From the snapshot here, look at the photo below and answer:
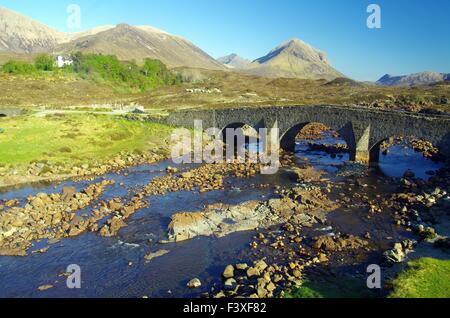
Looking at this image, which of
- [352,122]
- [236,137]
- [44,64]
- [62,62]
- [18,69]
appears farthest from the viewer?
[62,62]

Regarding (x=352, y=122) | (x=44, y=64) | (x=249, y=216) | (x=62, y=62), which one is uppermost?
(x=62, y=62)

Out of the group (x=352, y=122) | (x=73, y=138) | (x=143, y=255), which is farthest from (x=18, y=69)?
(x=143, y=255)

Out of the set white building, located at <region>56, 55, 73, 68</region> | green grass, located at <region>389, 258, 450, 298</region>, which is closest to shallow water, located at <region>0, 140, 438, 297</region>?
green grass, located at <region>389, 258, 450, 298</region>

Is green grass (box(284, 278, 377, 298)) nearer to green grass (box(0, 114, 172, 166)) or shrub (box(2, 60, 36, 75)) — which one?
green grass (box(0, 114, 172, 166))

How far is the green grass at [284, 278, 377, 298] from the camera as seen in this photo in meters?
21.3

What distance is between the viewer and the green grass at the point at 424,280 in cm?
1952

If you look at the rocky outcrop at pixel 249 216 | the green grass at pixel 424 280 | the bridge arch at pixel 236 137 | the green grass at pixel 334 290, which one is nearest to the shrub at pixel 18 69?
the bridge arch at pixel 236 137

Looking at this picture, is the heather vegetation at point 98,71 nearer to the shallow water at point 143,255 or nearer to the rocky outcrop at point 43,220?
the rocky outcrop at point 43,220

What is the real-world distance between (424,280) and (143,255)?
16.7 meters

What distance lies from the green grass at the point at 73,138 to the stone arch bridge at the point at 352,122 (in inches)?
419

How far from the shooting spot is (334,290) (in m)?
22.1

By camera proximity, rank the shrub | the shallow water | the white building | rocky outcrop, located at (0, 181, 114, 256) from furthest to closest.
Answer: the white building
the shrub
rocky outcrop, located at (0, 181, 114, 256)
the shallow water

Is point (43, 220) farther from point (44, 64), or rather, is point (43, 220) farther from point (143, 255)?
point (44, 64)

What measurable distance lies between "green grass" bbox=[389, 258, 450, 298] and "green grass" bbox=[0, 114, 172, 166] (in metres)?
39.3
